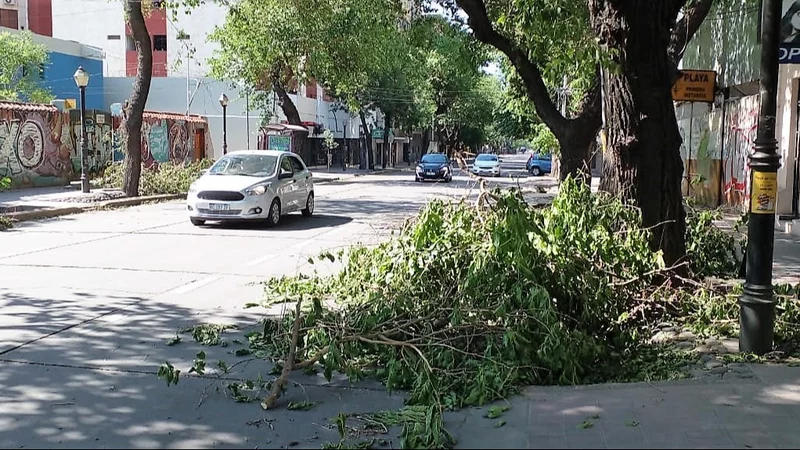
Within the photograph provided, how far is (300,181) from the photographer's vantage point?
706 inches

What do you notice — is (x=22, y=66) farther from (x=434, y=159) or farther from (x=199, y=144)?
(x=434, y=159)

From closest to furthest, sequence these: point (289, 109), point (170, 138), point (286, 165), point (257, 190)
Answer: point (257, 190), point (286, 165), point (170, 138), point (289, 109)

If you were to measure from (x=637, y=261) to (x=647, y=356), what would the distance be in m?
1.34

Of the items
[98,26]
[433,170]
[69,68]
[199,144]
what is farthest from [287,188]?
[98,26]

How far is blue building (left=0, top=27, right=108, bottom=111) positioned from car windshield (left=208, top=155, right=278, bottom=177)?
27861 mm

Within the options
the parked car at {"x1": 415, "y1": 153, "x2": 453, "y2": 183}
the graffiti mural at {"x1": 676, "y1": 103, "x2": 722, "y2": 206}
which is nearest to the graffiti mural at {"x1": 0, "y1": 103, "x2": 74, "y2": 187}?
the parked car at {"x1": 415, "y1": 153, "x2": 453, "y2": 183}

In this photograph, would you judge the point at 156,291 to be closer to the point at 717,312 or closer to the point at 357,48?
the point at 717,312

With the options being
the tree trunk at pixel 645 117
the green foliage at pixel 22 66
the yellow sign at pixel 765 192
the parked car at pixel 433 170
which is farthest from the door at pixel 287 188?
the green foliage at pixel 22 66

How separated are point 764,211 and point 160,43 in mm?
54664

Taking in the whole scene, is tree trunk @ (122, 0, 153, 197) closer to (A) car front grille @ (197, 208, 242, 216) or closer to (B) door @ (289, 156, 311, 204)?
(B) door @ (289, 156, 311, 204)

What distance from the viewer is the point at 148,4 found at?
2248 centimetres

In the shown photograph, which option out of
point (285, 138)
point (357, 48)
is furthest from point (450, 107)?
point (357, 48)

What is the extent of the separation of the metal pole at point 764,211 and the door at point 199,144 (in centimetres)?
3499

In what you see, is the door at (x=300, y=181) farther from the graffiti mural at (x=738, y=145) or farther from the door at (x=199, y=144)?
the door at (x=199, y=144)
